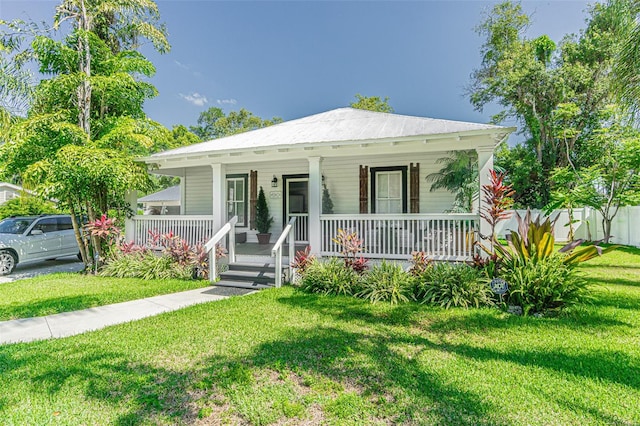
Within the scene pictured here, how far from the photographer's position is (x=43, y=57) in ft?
27.2

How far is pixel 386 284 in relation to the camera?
610cm

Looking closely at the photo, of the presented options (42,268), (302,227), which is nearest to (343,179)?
(302,227)

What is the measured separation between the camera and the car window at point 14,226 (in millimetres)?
9680

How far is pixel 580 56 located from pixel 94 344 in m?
24.6

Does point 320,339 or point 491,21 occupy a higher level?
point 491,21

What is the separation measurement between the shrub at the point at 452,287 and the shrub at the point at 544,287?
480 mm

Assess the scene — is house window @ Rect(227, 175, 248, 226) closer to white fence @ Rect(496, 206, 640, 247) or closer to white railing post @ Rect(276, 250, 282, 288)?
white railing post @ Rect(276, 250, 282, 288)

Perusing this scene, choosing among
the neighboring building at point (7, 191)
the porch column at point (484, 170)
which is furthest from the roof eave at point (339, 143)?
the neighboring building at point (7, 191)

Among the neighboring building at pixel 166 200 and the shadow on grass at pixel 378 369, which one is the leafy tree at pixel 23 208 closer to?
the neighboring building at pixel 166 200

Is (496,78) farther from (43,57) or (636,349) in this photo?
(43,57)

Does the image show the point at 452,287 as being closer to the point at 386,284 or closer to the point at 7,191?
the point at 386,284

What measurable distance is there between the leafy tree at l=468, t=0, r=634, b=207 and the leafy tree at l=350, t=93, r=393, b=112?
961 cm

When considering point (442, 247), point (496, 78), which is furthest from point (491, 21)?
point (442, 247)

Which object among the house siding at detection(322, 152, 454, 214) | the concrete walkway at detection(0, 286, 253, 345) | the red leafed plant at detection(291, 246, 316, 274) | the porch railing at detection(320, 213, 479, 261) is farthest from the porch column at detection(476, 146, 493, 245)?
the concrete walkway at detection(0, 286, 253, 345)
